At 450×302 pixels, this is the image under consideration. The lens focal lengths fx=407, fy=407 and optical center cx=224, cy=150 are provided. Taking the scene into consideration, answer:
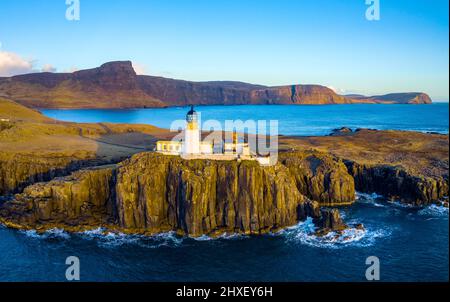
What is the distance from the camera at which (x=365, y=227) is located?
40469 millimetres

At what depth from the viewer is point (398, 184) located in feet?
165

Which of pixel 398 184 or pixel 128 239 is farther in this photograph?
pixel 398 184

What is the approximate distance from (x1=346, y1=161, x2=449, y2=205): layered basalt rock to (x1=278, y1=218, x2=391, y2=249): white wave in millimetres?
11619

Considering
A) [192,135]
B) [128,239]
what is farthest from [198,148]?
[128,239]

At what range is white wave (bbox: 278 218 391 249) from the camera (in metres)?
36.4

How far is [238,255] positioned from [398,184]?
86.4ft

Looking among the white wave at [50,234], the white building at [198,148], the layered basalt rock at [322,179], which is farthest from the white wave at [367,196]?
the white wave at [50,234]

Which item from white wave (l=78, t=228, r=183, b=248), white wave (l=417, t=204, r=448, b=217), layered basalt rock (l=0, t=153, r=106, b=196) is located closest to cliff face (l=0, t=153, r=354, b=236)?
white wave (l=78, t=228, r=183, b=248)

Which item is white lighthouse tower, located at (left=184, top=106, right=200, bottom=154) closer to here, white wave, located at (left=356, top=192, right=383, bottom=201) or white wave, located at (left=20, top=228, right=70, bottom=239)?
white wave, located at (left=20, top=228, right=70, bottom=239)

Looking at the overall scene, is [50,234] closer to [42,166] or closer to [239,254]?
[42,166]

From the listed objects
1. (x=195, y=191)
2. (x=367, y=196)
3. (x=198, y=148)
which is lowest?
(x=367, y=196)

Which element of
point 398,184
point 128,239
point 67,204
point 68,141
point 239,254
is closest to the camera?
point 239,254

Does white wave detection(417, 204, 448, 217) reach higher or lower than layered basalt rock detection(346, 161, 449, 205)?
lower
